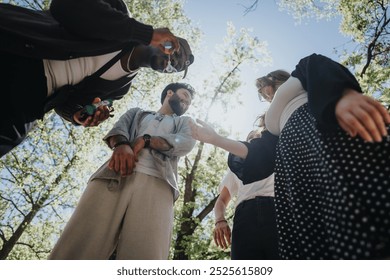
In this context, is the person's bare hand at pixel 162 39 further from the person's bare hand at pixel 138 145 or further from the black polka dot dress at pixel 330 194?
the black polka dot dress at pixel 330 194

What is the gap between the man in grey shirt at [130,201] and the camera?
6.01 ft

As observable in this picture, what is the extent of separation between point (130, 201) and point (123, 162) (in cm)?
31

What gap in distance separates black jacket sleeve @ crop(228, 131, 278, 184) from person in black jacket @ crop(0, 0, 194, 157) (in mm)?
892

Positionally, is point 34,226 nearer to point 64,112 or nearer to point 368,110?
point 64,112

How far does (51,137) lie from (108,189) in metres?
11.1

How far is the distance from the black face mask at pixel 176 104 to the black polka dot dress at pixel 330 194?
1527 mm

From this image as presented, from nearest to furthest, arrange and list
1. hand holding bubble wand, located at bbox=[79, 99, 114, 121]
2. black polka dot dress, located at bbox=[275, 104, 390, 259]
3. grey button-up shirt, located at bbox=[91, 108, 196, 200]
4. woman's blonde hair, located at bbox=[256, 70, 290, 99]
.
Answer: black polka dot dress, located at bbox=[275, 104, 390, 259] < hand holding bubble wand, located at bbox=[79, 99, 114, 121] < grey button-up shirt, located at bbox=[91, 108, 196, 200] < woman's blonde hair, located at bbox=[256, 70, 290, 99]

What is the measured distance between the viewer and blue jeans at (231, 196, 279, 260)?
85.7 inches

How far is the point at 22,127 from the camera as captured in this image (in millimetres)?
1641

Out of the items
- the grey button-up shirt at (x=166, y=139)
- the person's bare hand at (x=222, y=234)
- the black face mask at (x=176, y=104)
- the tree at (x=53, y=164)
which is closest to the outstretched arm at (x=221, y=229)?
the person's bare hand at (x=222, y=234)

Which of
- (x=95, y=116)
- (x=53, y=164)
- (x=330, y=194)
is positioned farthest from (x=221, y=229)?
(x=53, y=164)

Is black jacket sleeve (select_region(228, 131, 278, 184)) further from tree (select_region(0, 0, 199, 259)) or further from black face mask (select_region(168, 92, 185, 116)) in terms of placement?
tree (select_region(0, 0, 199, 259))

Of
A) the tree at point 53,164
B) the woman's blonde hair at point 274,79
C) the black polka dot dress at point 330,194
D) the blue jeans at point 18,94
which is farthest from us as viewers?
the tree at point 53,164

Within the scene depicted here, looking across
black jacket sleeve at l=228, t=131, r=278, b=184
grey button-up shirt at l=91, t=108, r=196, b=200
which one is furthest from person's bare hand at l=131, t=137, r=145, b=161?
black jacket sleeve at l=228, t=131, r=278, b=184
